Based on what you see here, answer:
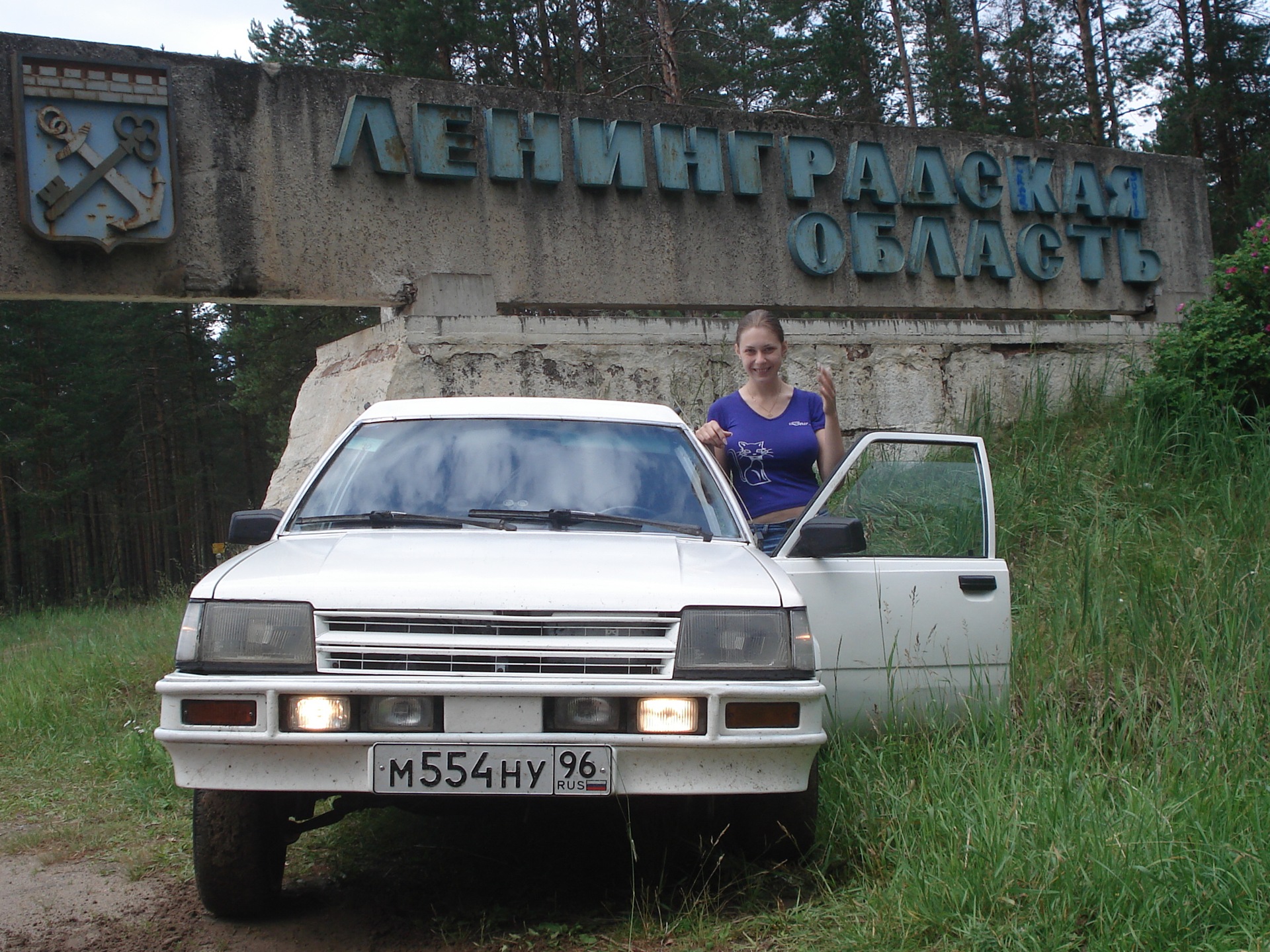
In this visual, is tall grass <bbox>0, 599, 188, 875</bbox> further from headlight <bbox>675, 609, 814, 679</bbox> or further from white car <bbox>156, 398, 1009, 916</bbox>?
headlight <bbox>675, 609, 814, 679</bbox>

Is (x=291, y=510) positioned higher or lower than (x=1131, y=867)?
higher

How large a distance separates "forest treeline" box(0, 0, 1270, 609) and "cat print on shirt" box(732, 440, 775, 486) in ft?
40.4

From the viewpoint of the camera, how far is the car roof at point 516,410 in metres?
4.00

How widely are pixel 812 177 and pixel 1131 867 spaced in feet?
23.3

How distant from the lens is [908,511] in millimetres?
4227

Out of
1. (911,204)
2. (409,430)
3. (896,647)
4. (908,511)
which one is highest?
(911,204)

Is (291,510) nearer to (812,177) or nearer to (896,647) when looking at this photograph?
(896,647)

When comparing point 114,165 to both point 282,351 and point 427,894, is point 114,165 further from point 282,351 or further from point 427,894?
point 282,351

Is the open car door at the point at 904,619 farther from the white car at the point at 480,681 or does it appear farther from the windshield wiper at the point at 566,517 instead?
the windshield wiper at the point at 566,517

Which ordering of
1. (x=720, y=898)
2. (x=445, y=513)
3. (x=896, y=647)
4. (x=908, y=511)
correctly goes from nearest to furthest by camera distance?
1. (x=720, y=898)
2. (x=445, y=513)
3. (x=896, y=647)
4. (x=908, y=511)

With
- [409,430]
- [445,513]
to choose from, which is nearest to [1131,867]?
[445,513]

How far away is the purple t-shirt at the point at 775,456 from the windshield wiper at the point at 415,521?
1335 mm

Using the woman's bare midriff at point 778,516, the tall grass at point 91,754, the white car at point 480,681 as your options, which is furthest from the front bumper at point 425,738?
the woman's bare midriff at point 778,516

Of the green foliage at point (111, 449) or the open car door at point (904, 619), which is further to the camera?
the green foliage at point (111, 449)
